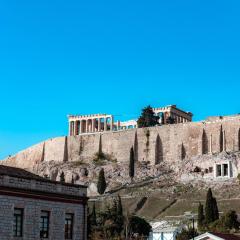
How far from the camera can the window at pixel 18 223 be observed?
30781mm

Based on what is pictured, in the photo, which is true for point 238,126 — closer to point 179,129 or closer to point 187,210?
point 179,129

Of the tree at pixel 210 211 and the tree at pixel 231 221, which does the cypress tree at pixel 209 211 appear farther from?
the tree at pixel 231 221

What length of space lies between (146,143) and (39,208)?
297 ft

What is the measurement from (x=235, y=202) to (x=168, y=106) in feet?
181

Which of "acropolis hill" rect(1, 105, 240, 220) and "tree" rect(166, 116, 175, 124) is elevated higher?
"tree" rect(166, 116, 175, 124)

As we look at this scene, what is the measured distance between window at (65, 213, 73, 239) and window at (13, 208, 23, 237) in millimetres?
2906

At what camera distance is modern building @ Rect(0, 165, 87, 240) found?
1193 inches

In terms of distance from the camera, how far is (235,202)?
87188 millimetres

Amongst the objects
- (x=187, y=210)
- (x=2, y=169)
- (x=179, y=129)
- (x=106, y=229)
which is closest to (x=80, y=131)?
(x=179, y=129)

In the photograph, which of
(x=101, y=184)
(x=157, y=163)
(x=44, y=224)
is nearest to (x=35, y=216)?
(x=44, y=224)

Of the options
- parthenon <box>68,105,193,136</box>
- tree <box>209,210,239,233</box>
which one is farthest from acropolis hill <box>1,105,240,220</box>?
tree <box>209,210,239,233</box>

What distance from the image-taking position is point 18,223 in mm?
31062

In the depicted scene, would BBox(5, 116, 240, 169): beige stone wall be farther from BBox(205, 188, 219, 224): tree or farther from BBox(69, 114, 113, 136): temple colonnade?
BBox(205, 188, 219, 224): tree

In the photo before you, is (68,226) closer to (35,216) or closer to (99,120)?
(35,216)
